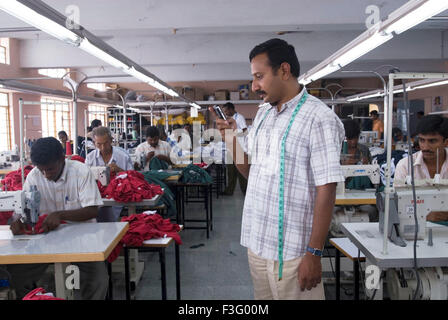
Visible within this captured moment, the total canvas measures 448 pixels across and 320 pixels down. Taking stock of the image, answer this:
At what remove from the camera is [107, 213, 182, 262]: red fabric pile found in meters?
2.56

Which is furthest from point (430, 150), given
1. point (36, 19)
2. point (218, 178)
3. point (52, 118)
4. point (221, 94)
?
point (221, 94)

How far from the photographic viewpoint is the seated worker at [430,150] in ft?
8.19

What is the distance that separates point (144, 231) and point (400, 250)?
5.17 feet

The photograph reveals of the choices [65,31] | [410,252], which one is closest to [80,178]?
[65,31]

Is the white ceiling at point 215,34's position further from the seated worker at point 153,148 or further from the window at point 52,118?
the window at point 52,118

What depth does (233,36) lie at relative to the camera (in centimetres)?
704

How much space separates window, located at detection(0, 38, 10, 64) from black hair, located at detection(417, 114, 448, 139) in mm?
8644

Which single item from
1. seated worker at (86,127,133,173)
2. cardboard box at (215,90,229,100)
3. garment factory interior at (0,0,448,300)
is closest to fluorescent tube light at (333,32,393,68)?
garment factory interior at (0,0,448,300)

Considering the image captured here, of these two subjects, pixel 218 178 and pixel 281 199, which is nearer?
pixel 281 199

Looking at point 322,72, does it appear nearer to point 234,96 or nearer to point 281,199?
point 281,199

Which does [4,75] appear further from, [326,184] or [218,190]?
[326,184]

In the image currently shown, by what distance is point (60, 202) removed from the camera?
262 cm

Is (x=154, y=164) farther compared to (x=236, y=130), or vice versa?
(x=154, y=164)

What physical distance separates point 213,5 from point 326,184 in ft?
12.8
